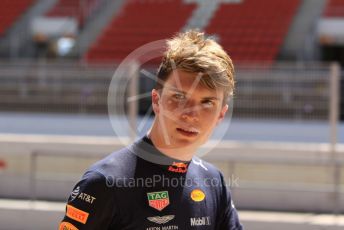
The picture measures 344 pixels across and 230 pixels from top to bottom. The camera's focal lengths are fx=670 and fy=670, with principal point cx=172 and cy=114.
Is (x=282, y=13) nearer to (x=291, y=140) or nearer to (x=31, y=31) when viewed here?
(x=31, y=31)

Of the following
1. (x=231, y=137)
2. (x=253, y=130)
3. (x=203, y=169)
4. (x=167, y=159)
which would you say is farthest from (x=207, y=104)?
(x=253, y=130)

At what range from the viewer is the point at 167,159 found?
1652mm

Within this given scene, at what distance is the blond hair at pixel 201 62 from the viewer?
1.56m

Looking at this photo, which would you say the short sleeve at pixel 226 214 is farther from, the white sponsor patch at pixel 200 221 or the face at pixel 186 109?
the face at pixel 186 109

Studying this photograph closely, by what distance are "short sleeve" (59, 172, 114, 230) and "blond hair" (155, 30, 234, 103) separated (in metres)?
0.28

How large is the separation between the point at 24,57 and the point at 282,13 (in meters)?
7.68

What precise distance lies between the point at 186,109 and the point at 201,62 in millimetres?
115

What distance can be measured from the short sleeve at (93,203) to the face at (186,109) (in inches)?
7.7

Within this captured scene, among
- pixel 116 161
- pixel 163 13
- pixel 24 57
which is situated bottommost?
pixel 24 57

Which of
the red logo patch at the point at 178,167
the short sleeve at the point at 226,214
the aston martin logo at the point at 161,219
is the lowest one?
the short sleeve at the point at 226,214

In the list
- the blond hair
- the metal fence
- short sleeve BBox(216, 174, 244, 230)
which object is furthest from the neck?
the metal fence

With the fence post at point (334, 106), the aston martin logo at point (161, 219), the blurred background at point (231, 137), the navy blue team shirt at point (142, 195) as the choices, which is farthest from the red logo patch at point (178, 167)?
the fence post at point (334, 106)

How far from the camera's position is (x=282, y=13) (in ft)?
62.2

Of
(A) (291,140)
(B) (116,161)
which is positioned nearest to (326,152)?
(A) (291,140)
